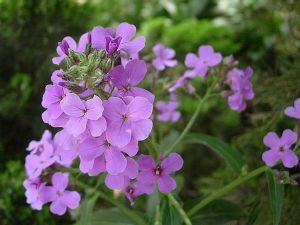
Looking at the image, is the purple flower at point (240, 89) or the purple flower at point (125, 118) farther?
the purple flower at point (240, 89)

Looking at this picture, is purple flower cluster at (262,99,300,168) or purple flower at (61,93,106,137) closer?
purple flower at (61,93,106,137)

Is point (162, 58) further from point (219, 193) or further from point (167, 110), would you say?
point (219, 193)

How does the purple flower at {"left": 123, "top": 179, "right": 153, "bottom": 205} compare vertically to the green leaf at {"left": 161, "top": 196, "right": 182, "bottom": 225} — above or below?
above

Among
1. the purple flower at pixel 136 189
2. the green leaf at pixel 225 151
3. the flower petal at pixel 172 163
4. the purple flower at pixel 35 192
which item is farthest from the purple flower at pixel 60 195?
the green leaf at pixel 225 151

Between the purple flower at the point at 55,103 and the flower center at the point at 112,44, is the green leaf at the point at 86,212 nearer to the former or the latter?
the purple flower at the point at 55,103

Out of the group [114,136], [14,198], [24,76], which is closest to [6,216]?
[14,198]

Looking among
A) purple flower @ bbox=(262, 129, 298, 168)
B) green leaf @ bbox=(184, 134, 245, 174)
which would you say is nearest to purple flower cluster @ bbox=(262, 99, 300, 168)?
purple flower @ bbox=(262, 129, 298, 168)

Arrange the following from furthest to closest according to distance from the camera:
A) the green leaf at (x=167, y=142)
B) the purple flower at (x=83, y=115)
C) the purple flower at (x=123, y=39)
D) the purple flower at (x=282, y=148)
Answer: the green leaf at (x=167, y=142) → the purple flower at (x=282, y=148) → the purple flower at (x=123, y=39) → the purple flower at (x=83, y=115)

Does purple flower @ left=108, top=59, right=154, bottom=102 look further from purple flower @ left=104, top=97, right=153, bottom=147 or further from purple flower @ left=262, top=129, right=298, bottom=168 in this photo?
purple flower @ left=262, top=129, right=298, bottom=168
